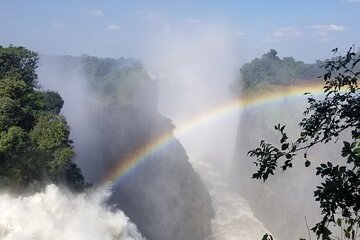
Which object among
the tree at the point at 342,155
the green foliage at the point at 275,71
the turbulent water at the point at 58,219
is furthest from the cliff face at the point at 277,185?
the tree at the point at 342,155

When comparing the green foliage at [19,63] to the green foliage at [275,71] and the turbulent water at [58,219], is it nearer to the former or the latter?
the turbulent water at [58,219]

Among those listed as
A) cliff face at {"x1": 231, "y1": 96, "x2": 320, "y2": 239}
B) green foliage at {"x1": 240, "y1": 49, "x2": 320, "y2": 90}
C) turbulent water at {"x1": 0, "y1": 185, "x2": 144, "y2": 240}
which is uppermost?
green foliage at {"x1": 240, "y1": 49, "x2": 320, "y2": 90}

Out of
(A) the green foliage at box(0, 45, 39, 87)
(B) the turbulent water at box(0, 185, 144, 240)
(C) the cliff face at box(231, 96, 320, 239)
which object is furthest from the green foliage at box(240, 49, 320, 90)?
(B) the turbulent water at box(0, 185, 144, 240)

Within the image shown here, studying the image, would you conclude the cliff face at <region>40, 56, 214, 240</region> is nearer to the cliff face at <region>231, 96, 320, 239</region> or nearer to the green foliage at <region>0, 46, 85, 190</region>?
the cliff face at <region>231, 96, 320, 239</region>

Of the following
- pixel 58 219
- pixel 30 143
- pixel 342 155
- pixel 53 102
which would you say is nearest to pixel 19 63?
pixel 53 102

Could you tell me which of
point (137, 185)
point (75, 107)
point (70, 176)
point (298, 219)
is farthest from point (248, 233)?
point (75, 107)
